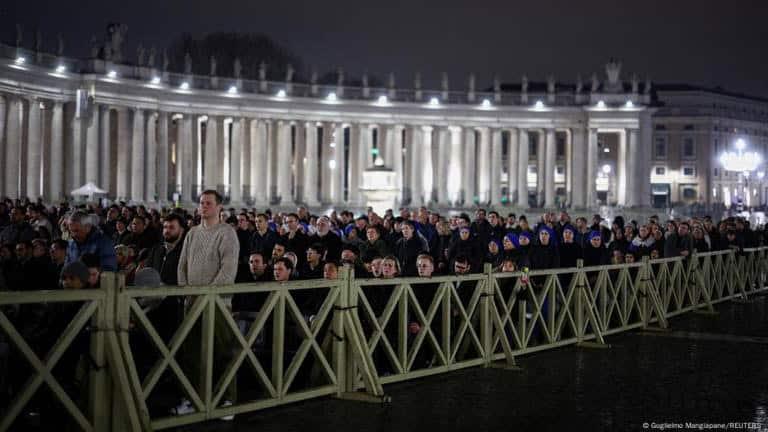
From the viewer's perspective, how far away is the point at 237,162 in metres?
85.4

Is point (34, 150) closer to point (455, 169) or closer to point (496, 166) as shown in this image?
point (455, 169)

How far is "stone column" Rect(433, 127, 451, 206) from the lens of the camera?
9644 cm

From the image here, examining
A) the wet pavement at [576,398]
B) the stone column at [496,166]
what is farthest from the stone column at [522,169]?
the wet pavement at [576,398]

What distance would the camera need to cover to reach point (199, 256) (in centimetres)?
1366

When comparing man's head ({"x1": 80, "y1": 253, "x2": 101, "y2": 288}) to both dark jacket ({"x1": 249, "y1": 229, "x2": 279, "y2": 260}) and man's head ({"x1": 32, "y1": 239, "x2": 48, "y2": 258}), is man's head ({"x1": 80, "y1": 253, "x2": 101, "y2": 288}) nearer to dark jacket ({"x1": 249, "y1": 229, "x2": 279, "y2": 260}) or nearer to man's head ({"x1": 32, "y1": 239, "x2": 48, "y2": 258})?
man's head ({"x1": 32, "y1": 239, "x2": 48, "y2": 258})

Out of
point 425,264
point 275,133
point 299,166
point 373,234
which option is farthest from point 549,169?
point 425,264

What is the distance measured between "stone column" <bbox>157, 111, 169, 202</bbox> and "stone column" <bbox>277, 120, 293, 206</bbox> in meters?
9.73

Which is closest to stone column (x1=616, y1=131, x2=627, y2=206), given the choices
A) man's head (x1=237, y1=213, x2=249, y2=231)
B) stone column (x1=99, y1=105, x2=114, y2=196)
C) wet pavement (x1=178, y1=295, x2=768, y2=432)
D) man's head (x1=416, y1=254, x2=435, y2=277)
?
stone column (x1=99, y1=105, x2=114, y2=196)

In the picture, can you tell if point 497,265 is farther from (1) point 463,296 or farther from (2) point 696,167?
(2) point 696,167

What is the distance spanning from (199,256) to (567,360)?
8195 millimetres

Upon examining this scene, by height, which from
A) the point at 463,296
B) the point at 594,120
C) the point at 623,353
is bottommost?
the point at 623,353

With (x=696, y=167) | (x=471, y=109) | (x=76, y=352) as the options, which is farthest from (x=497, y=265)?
(x=696, y=167)

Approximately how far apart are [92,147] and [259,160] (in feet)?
57.4

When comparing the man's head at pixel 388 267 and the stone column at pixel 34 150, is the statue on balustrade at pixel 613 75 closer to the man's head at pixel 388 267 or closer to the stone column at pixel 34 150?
the stone column at pixel 34 150
